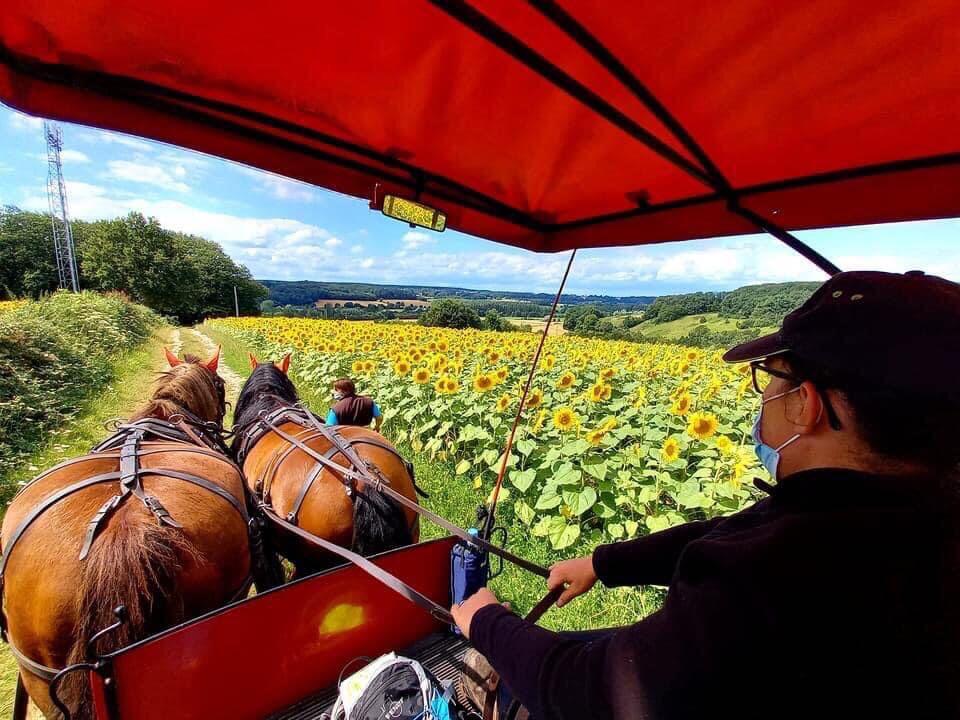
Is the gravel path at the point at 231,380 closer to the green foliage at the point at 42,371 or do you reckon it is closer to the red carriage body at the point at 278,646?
the green foliage at the point at 42,371

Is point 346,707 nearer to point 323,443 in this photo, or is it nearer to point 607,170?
point 323,443

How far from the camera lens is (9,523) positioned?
82.0 inches

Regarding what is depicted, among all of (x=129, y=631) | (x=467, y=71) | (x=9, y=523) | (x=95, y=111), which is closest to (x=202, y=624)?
(x=129, y=631)

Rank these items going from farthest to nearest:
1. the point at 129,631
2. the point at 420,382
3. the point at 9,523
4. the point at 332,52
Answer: the point at 420,382, the point at 9,523, the point at 129,631, the point at 332,52

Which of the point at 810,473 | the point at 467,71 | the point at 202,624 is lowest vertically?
the point at 202,624

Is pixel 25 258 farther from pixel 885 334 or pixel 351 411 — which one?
pixel 885 334

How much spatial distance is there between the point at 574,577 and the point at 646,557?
31 cm

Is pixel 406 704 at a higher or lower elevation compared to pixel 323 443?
Answer: lower

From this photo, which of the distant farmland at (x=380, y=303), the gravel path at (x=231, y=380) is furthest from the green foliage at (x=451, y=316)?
the gravel path at (x=231, y=380)

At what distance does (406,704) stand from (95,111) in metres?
2.23

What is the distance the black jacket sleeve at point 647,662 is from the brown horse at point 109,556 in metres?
1.63

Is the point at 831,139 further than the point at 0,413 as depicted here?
No

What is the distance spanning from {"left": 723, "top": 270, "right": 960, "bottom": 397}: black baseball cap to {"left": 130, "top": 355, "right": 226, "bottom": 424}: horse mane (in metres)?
3.89

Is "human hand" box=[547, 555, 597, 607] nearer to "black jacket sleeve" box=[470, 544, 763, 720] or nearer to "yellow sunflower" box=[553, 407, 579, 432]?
"black jacket sleeve" box=[470, 544, 763, 720]
